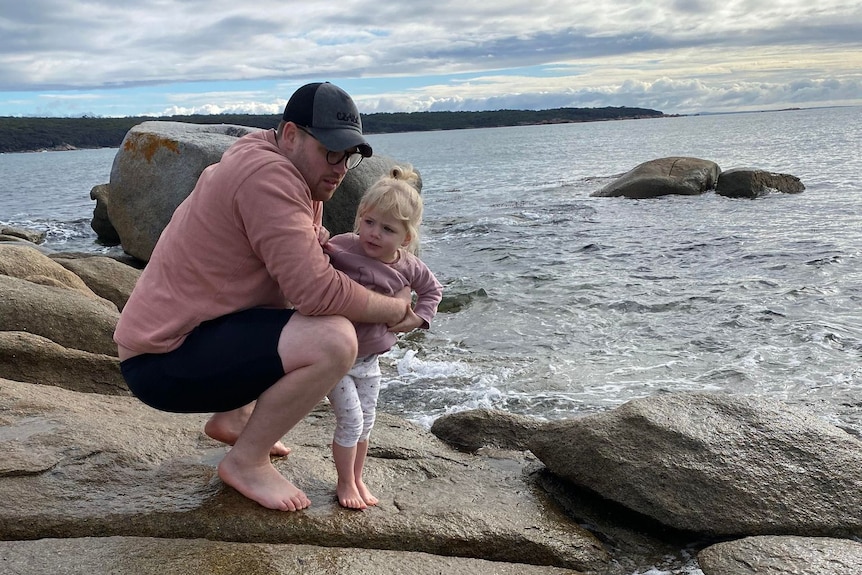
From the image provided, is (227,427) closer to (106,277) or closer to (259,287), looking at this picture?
(259,287)

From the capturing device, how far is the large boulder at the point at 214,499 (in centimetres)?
351

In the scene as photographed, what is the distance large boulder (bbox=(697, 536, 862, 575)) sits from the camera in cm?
349

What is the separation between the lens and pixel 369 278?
379cm

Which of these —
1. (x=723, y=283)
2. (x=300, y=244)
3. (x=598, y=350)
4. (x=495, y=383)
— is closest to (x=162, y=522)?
(x=300, y=244)

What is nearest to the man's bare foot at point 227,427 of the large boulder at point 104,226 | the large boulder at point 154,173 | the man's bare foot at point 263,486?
the man's bare foot at point 263,486

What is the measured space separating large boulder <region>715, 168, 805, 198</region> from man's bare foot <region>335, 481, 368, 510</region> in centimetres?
2001

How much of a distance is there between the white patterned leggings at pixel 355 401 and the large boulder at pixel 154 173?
7807 mm

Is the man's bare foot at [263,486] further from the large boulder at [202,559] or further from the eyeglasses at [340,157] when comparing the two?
the eyeglasses at [340,157]

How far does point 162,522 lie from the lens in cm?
351

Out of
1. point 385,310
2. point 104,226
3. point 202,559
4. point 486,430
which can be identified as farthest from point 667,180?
point 202,559

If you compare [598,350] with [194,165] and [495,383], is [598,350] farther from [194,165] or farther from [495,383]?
[194,165]

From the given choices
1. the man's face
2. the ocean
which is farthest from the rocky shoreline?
the ocean

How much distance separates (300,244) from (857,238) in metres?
13.7

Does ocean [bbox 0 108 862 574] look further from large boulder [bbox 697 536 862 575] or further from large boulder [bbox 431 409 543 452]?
large boulder [bbox 697 536 862 575]
